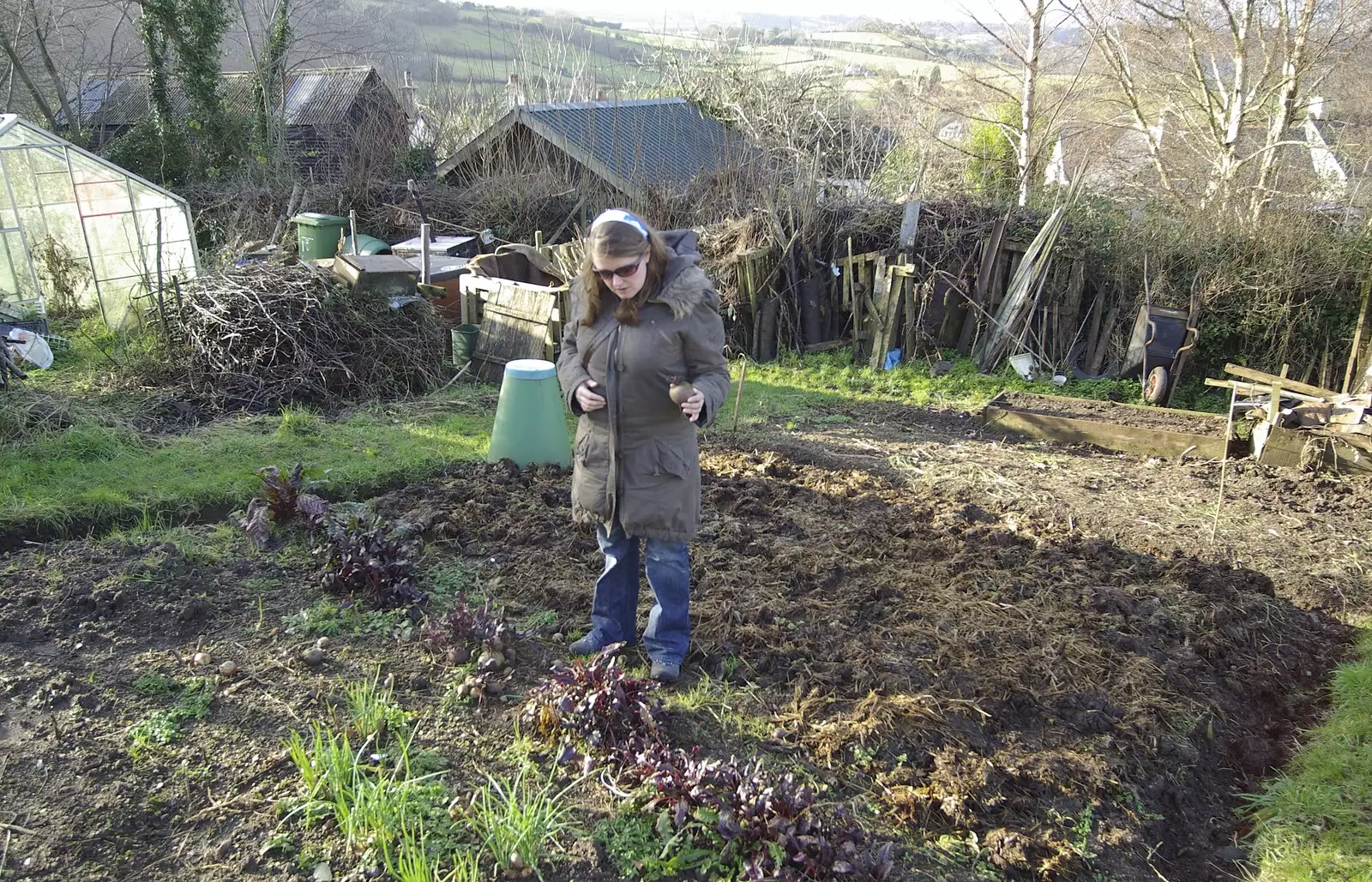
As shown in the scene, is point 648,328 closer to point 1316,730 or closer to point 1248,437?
point 1316,730

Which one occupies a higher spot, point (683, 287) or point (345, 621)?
point (683, 287)

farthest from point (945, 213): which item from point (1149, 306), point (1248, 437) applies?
point (1248, 437)

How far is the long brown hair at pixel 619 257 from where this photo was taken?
9.23 ft

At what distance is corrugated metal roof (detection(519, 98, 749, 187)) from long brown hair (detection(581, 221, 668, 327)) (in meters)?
10.3

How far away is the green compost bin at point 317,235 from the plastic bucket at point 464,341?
528 centimetres

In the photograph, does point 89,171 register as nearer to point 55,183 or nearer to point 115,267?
point 55,183

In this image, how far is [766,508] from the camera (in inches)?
204

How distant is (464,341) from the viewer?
8680mm

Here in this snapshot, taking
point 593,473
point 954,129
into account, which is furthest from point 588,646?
point 954,129

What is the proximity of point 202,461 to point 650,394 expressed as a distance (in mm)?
4113

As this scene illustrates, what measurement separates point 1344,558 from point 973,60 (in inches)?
629

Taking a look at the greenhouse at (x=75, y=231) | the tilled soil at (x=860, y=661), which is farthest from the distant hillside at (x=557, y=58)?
the tilled soil at (x=860, y=661)

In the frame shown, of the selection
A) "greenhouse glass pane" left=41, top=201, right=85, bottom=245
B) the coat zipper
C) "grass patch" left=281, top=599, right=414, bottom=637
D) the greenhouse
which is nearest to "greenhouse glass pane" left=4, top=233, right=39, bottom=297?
the greenhouse

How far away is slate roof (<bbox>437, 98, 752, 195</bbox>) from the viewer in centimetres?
1368
